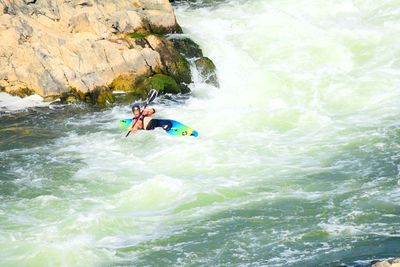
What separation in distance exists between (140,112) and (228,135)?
190 centimetres

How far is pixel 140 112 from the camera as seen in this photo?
14.2m

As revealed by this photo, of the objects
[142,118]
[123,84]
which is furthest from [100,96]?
[142,118]

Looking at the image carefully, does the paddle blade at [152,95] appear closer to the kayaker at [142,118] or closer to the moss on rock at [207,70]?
the kayaker at [142,118]

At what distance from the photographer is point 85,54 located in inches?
667

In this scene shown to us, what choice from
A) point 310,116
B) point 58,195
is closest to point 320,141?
point 310,116

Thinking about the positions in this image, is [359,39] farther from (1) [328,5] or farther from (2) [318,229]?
(2) [318,229]

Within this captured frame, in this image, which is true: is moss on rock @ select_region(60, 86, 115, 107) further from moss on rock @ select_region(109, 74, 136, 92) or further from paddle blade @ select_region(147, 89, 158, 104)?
paddle blade @ select_region(147, 89, 158, 104)

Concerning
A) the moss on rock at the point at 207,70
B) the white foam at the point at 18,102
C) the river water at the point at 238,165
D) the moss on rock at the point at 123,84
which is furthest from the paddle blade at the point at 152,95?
the white foam at the point at 18,102

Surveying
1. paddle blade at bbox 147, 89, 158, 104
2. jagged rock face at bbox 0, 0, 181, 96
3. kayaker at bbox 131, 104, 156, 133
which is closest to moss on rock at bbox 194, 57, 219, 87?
jagged rock face at bbox 0, 0, 181, 96

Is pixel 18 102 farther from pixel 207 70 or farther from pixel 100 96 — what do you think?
pixel 207 70

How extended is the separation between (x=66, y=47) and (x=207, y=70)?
141 inches

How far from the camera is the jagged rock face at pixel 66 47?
55.1 feet

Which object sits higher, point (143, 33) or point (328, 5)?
point (328, 5)

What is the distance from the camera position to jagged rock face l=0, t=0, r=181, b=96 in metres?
16.8
